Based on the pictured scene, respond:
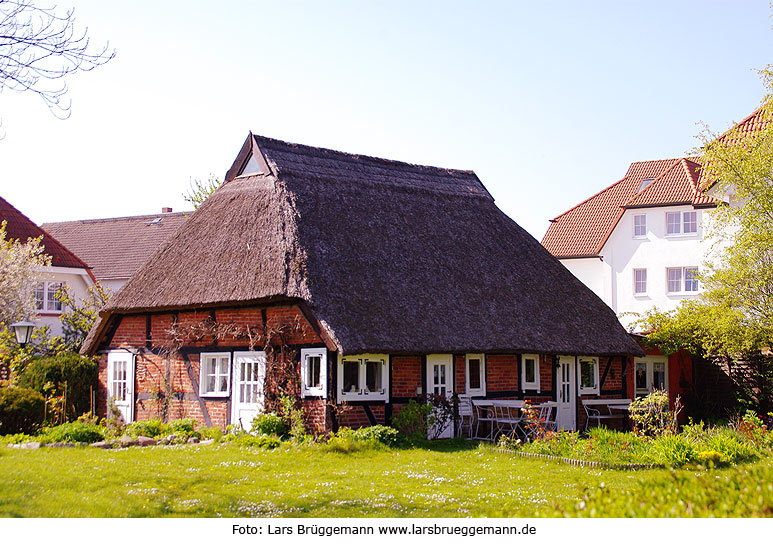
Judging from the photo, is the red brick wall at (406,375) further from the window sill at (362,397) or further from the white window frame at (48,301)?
the white window frame at (48,301)

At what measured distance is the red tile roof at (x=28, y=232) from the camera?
2972cm

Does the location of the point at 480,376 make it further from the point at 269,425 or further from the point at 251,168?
the point at 251,168

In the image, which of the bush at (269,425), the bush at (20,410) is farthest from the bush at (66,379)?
the bush at (269,425)

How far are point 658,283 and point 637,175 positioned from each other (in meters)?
9.08

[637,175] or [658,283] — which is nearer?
[658,283]

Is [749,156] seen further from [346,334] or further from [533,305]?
[346,334]

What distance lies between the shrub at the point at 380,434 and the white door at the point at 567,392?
622 cm

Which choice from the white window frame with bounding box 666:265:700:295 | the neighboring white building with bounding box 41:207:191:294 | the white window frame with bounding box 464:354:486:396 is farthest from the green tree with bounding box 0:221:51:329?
the white window frame with bounding box 666:265:700:295

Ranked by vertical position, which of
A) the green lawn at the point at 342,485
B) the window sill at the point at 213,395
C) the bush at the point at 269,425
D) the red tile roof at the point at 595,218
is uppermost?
the red tile roof at the point at 595,218

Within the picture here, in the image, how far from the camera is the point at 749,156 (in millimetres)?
19969

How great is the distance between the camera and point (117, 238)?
39031mm

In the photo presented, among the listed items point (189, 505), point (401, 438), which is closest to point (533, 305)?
point (401, 438)

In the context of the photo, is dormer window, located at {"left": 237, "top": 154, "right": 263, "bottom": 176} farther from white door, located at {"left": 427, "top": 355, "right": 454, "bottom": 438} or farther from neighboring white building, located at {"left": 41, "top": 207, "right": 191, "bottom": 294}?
neighboring white building, located at {"left": 41, "top": 207, "right": 191, "bottom": 294}

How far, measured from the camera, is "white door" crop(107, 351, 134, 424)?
2019 centimetres
